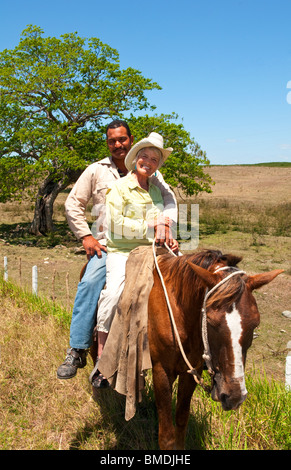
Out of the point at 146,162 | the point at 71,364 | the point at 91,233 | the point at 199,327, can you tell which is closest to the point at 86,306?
the point at 71,364

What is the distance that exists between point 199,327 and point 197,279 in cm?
33

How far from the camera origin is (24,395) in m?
3.91

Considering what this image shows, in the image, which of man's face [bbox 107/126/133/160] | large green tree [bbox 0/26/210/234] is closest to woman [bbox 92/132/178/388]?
man's face [bbox 107/126/133/160]

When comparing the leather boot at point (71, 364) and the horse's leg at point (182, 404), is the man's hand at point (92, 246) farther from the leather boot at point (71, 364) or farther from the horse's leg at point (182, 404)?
the horse's leg at point (182, 404)

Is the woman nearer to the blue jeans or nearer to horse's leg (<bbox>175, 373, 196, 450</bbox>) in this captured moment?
the blue jeans

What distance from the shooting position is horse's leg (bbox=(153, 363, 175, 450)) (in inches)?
106

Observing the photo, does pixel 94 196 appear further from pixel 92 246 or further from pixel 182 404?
pixel 182 404

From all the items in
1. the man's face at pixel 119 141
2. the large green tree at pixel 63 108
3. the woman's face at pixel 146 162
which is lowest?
the woman's face at pixel 146 162

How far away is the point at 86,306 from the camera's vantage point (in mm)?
3385

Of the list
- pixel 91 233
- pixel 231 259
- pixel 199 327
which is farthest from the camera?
pixel 91 233

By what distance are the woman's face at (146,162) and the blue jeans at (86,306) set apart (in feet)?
3.09

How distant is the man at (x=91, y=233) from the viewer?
133 inches

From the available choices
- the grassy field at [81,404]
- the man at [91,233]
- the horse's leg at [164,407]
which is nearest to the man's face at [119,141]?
the man at [91,233]
